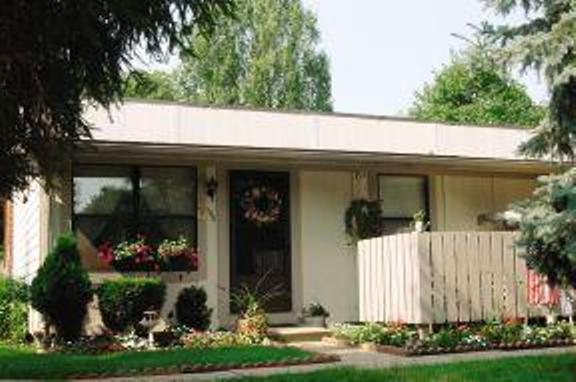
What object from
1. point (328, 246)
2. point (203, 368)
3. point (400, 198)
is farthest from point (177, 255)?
point (203, 368)

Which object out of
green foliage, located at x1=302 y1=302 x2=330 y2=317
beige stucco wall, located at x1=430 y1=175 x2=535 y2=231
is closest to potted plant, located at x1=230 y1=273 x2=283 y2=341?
green foliage, located at x1=302 y1=302 x2=330 y2=317

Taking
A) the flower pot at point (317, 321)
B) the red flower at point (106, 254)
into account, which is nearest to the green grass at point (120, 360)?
the red flower at point (106, 254)

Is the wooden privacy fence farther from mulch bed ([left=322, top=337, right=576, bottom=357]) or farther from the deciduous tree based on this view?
the deciduous tree

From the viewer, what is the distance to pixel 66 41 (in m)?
8.55

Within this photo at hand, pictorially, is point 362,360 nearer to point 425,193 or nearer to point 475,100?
point 425,193

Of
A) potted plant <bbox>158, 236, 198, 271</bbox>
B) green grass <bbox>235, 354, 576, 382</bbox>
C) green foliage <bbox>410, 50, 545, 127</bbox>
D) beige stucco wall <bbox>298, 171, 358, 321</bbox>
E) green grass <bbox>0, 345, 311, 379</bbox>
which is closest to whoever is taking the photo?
green grass <bbox>235, 354, 576, 382</bbox>

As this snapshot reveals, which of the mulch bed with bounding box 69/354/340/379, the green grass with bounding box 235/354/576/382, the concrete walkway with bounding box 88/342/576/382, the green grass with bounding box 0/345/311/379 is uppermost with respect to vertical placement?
the green grass with bounding box 235/354/576/382

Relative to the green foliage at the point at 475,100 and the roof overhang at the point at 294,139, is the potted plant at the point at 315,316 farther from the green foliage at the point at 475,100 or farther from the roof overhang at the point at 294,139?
the green foliage at the point at 475,100

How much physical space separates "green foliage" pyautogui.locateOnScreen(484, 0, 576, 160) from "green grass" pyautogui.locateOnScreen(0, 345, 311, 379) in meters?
4.29

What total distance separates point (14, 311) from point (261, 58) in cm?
2799

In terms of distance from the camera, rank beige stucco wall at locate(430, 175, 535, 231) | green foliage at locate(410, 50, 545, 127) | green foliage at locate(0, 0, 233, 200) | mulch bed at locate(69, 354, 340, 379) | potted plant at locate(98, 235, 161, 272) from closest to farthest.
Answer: green foliage at locate(0, 0, 233, 200)
mulch bed at locate(69, 354, 340, 379)
potted plant at locate(98, 235, 161, 272)
beige stucco wall at locate(430, 175, 535, 231)
green foliage at locate(410, 50, 545, 127)

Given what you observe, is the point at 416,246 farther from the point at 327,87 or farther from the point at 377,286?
the point at 327,87

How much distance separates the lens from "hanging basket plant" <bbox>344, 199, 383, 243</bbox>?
17.8m

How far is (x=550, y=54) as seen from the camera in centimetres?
1005
